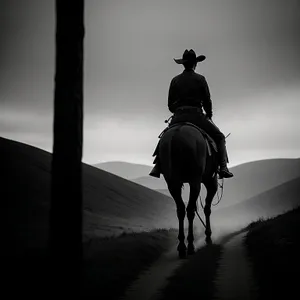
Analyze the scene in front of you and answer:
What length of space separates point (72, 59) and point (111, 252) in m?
4.66

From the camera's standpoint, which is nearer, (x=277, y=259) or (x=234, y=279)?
(x=234, y=279)

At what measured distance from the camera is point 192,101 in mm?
10648

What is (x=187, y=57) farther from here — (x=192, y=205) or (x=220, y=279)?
(x=220, y=279)

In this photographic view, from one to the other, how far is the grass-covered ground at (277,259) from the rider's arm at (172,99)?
3838 mm

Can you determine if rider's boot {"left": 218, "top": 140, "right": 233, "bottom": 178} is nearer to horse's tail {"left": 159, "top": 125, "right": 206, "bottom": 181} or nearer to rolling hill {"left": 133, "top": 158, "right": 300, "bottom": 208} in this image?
horse's tail {"left": 159, "top": 125, "right": 206, "bottom": 181}

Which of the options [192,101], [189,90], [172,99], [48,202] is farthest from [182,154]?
[48,202]

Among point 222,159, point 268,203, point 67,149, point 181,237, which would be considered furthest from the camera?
point 268,203

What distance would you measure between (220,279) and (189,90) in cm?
525

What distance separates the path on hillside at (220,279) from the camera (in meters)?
5.75

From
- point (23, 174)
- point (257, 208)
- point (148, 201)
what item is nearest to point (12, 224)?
point (23, 174)

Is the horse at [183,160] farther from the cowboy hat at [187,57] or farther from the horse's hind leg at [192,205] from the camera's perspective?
the cowboy hat at [187,57]

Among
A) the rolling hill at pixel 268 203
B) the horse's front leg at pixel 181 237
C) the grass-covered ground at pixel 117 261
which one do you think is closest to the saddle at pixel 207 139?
the horse's front leg at pixel 181 237

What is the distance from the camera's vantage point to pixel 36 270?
568 cm

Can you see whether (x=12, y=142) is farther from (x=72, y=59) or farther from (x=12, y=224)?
(x=72, y=59)
